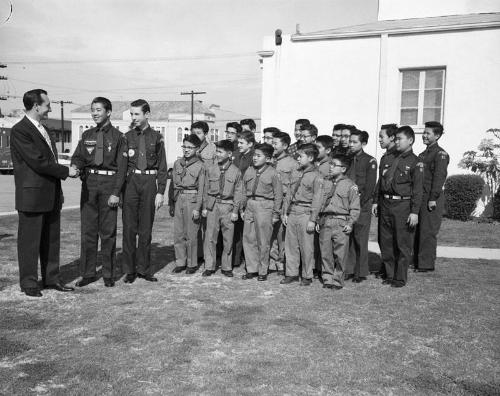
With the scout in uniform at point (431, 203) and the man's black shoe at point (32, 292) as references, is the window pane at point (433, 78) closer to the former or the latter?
the scout in uniform at point (431, 203)

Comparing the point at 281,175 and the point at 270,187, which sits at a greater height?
the point at 281,175

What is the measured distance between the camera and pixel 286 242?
253 inches

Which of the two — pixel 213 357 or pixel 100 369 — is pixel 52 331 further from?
pixel 213 357

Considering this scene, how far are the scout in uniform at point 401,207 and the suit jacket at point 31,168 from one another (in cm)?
388

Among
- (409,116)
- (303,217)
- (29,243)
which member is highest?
(409,116)

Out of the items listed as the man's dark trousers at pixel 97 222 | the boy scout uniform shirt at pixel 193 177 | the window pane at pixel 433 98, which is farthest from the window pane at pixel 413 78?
the man's dark trousers at pixel 97 222

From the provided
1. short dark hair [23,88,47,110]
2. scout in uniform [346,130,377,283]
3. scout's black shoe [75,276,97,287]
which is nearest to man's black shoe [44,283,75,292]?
scout's black shoe [75,276,97,287]

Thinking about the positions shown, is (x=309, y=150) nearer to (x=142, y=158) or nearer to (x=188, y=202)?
(x=188, y=202)

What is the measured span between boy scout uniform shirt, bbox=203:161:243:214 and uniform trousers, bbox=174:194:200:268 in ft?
0.66

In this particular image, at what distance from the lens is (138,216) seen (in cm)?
620

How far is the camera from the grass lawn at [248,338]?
11.3ft

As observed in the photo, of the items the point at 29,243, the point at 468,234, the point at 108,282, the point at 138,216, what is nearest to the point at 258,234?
the point at 138,216

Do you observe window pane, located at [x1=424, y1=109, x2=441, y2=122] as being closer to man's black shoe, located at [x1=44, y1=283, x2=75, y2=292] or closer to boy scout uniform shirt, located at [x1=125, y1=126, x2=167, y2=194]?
boy scout uniform shirt, located at [x1=125, y1=126, x2=167, y2=194]

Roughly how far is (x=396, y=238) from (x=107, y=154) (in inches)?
143
